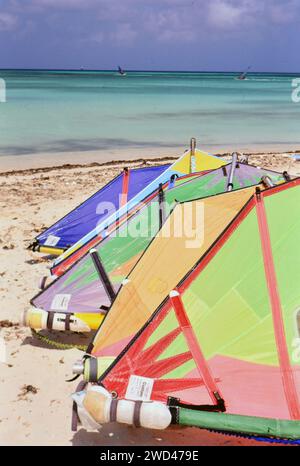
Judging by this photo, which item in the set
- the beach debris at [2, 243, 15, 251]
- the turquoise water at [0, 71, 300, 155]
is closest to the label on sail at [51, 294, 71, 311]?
the beach debris at [2, 243, 15, 251]

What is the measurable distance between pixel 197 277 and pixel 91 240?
281 centimetres

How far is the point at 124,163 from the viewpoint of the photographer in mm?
17250

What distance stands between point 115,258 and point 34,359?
152 cm

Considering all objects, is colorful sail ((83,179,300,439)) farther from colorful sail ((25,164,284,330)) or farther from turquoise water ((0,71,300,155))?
turquoise water ((0,71,300,155))

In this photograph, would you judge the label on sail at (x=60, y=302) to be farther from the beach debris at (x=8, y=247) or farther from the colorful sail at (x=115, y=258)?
the beach debris at (x=8, y=247)

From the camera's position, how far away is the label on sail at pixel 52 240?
798cm

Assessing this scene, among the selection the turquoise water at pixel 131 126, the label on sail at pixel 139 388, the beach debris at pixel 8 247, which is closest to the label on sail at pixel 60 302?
the label on sail at pixel 139 388

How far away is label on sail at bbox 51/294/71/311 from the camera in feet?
17.9

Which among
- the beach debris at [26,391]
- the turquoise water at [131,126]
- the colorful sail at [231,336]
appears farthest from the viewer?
the turquoise water at [131,126]

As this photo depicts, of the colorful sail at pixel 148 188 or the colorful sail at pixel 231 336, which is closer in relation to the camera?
the colorful sail at pixel 231 336

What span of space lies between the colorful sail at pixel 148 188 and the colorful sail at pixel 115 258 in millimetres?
679

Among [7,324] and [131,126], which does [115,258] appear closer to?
[7,324]

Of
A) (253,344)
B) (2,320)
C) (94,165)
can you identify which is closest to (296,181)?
(253,344)
